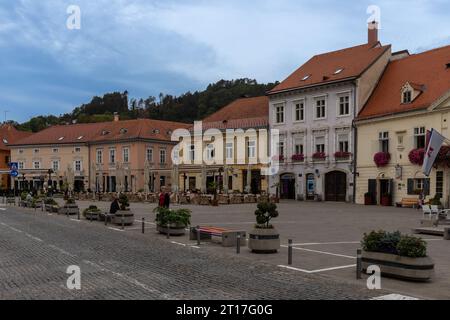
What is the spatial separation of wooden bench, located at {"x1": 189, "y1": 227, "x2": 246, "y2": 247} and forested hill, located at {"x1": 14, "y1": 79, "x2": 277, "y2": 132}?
54.9 meters

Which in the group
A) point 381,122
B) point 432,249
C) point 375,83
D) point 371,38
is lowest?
point 432,249

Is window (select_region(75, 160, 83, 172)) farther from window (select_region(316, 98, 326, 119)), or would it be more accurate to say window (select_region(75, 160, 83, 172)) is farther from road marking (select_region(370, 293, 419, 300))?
road marking (select_region(370, 293, 419, 300))

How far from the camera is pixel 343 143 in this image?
144ft

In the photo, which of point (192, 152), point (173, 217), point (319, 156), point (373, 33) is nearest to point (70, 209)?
point (173, 217)

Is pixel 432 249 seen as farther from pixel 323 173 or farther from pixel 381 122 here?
pixel 323 173

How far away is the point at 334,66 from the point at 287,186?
1234 centimetres

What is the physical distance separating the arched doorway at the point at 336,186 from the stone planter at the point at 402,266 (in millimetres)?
33666

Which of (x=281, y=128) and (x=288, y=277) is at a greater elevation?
(x=281, y=128)

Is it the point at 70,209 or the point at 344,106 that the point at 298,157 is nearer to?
the point at 344,106

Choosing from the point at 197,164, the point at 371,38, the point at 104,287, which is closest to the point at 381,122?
the point at 371,38

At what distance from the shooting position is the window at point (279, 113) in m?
49.8

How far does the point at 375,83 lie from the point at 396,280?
119ft

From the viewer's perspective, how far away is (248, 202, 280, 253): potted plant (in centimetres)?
1417
